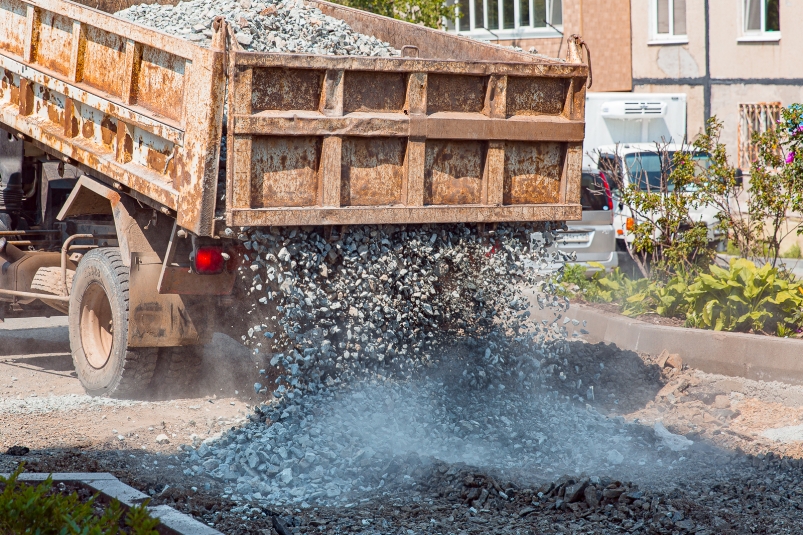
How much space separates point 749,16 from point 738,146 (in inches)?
108

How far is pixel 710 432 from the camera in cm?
587

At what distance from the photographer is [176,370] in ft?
21.6

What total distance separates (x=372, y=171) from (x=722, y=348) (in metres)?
3.49

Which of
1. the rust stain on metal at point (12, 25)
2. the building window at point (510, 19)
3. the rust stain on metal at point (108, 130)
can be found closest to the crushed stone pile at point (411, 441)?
the rust stain on metal at point (108, 130)

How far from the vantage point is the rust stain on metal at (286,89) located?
5039 mm

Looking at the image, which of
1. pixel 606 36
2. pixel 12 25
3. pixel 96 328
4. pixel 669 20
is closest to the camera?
pixel 96 328

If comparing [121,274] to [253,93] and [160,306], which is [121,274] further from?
[253,93]

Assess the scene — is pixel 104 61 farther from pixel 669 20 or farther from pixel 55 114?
pixel 669 20

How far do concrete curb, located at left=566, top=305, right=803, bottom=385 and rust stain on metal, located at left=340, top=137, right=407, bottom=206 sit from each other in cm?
325

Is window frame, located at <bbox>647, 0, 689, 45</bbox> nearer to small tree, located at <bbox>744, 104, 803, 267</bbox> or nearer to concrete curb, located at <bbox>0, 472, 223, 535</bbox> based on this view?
small tree, located at <bbox>744, 104, 803, 267</bbox>

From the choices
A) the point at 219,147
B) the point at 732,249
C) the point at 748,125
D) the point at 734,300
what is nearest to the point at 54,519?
the point at 219,147

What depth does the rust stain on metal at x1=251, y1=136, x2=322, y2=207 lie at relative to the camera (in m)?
5.11

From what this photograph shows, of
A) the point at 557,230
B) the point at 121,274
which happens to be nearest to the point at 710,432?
the point at 557,230

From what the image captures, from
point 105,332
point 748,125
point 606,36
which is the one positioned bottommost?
point 105,332
